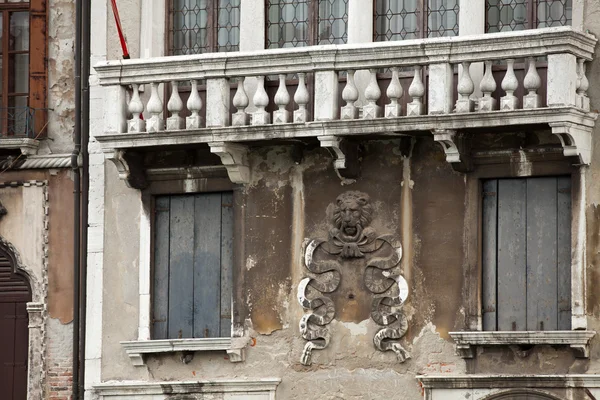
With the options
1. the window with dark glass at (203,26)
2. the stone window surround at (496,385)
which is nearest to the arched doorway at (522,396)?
the stone window surround at (496,385)

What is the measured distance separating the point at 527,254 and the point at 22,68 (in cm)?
618

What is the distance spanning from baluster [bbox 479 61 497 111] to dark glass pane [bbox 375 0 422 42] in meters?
1.33

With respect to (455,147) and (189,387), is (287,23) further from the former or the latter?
(189,387)

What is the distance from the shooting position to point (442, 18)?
19.8 m

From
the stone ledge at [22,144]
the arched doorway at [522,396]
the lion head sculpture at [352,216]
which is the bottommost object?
the arched doorway at [522,396]

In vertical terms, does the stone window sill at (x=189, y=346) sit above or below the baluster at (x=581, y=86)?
below

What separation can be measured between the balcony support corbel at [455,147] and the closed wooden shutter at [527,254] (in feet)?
1.07

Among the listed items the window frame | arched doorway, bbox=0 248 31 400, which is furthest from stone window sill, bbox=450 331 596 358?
arched doorway, bbox=0 248 31 400

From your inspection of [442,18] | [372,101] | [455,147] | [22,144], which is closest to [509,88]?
[455,147]

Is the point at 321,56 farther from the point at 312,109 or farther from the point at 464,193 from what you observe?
the point at 464,193

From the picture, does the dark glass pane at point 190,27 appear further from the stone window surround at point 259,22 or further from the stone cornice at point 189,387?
the stone cornice at point 189,387

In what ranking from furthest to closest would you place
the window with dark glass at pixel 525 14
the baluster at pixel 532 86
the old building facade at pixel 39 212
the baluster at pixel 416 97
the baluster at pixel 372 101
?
the old building facade at pixel 39 212 → the window with dark glass at pixel 525 14 → the baluster at pixel 372 101 → the baluster at pixel 416 97 → the baluster at pixel 532 86

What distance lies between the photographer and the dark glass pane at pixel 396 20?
65.4 feet

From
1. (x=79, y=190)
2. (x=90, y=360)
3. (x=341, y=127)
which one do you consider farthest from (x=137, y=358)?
(x=341, y=127)
